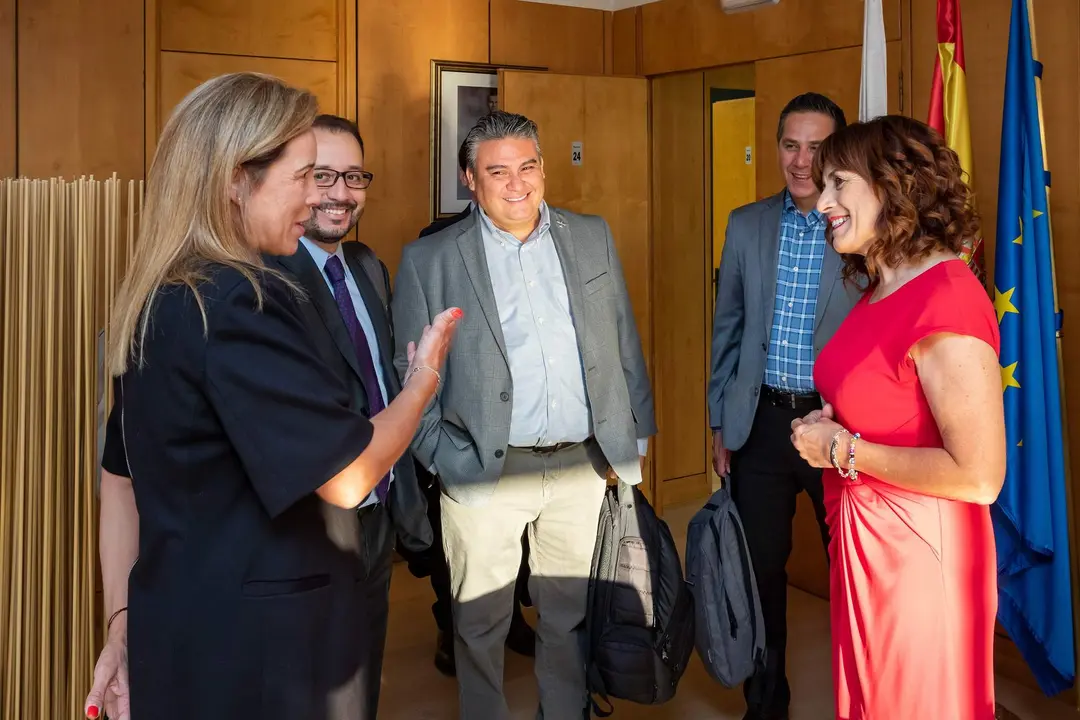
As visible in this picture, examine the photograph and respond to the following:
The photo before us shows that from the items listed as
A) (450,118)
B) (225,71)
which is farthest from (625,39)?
(225,71)

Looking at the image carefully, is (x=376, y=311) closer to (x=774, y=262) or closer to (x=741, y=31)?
(x=774, y=262)

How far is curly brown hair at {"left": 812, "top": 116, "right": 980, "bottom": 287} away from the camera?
206cm

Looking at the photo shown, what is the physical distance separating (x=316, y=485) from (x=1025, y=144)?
107 inches

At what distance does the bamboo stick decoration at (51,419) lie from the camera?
99.6 inches

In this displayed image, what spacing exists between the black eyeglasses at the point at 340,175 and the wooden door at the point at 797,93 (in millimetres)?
2378

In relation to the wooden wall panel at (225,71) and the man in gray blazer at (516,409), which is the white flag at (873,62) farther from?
the wooden wall panel at (225,71)

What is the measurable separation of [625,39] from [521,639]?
3.28 m

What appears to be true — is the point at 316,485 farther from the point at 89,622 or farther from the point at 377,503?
the point at 89,622

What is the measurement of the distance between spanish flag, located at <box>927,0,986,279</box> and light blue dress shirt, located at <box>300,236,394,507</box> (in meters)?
1.97

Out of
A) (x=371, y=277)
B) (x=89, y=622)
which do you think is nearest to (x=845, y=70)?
(x=371, y=277)

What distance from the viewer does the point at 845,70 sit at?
Result: 14.5ft

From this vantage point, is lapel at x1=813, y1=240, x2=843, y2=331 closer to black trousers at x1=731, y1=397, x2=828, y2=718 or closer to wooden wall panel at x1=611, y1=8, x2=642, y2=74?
black trousers at x1=731, y1=397, x2=828, y2=718

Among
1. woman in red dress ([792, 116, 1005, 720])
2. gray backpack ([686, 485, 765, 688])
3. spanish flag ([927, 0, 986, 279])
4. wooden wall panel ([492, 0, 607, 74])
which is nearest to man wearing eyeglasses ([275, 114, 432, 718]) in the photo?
gray backpack ([686, 485, 765, 688])

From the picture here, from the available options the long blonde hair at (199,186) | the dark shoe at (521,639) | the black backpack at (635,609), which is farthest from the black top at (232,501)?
the dark shoe at (521,639)
